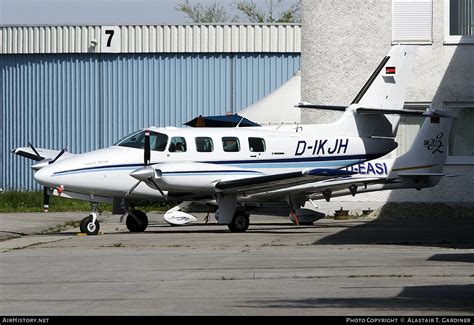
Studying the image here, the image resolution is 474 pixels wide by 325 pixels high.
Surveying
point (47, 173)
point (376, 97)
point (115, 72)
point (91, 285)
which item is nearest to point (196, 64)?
point (115, 72)

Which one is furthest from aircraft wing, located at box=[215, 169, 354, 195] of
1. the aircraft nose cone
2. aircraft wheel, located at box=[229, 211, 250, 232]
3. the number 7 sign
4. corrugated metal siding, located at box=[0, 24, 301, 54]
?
the number 7 sign

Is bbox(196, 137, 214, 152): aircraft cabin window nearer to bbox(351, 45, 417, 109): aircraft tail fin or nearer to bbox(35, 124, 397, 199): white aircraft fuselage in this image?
bbox(35, 124, 397, 199): white aircraft fuselage

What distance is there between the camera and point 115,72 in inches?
1663

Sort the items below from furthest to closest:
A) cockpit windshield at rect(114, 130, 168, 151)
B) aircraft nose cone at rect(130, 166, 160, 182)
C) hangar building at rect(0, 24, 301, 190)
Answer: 1. hangar building at rect(0, 24, 301, 190)
2. cockpit windshield at rect(114, 130, 168, 151)
3. aircraft nose cone at rect(130, 166, 160, 182)

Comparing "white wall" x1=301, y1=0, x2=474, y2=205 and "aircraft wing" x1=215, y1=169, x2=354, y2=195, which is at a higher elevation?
"white wall" x1=301, y1=0, x2=474, y2=205

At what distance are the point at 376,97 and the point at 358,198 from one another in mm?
4322

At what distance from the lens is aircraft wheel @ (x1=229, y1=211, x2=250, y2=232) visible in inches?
916

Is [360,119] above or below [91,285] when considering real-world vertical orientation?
above

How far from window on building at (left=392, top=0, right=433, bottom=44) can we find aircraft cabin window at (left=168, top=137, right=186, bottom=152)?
8.42 meters

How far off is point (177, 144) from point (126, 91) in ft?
62.8

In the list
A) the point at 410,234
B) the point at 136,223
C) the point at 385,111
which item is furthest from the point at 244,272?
the point at 385,111

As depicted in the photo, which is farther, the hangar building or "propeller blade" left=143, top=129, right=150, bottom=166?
the hangar building

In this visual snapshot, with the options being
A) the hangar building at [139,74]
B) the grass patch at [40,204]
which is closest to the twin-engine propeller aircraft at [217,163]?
the grass patch at [40,204]

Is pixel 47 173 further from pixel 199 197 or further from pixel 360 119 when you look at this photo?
pixel 360 119
